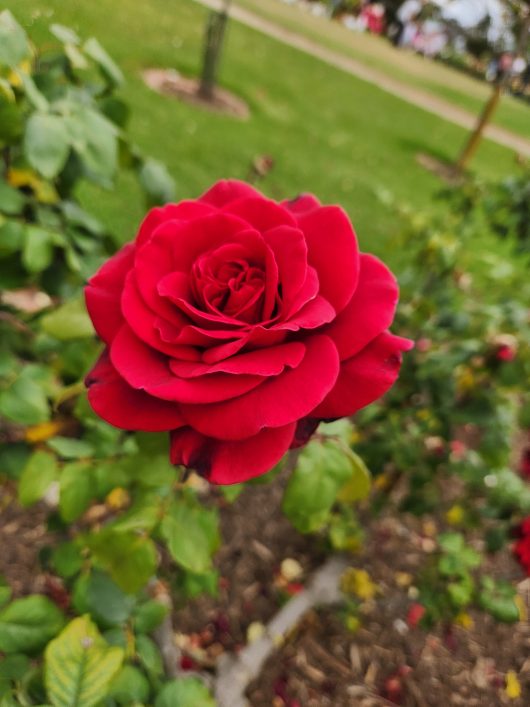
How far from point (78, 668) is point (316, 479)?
427 mm

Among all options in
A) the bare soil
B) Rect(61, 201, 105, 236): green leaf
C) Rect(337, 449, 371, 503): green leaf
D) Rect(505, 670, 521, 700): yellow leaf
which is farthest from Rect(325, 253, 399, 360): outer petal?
the bare soil

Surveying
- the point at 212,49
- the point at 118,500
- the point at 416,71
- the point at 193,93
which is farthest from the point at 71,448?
the point at 416,71

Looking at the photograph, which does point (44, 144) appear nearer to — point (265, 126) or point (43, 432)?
point (43, 432)

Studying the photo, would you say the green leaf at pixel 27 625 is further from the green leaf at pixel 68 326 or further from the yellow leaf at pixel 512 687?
the yellow leaf at pixel 512 687

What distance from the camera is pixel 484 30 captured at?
1.91 meters

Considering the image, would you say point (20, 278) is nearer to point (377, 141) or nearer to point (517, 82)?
point (517, 82)

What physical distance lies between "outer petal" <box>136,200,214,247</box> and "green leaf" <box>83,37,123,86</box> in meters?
0.53

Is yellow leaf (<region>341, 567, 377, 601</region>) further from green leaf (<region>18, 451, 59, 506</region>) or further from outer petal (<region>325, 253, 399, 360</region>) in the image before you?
outer petal (<region>325, 253, 399, 360</region>)

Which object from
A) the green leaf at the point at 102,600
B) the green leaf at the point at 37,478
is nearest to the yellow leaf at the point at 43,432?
the green leaf at the point at 37,478

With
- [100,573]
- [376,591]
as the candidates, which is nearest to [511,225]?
[376,591]

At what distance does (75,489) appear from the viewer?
1.02m

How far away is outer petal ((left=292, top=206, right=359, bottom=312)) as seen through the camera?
0.68 m

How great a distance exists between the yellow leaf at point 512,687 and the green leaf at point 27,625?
1.49m

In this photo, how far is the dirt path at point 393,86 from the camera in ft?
28.1
